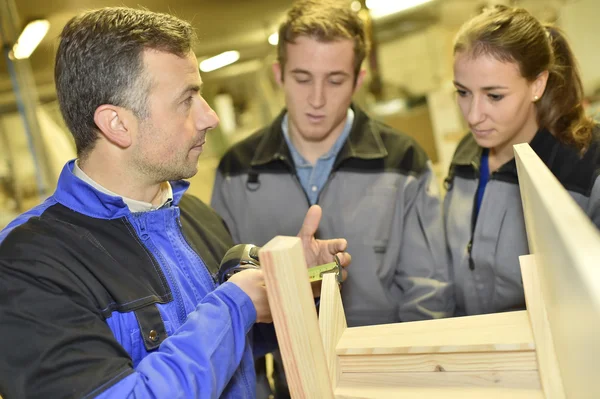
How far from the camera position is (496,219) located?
1.61 metres

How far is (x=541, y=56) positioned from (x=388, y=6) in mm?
2164

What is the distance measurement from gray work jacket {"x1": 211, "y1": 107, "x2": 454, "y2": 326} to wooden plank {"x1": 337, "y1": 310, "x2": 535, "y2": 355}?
764mm

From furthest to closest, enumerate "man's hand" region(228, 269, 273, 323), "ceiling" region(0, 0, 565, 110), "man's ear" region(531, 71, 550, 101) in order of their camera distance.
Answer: "ceiling" region(0, 0, 565, 110) < "man's ear" region(531, 71, 550, 101) < "man's hand" region(228, 269, 273, 323)

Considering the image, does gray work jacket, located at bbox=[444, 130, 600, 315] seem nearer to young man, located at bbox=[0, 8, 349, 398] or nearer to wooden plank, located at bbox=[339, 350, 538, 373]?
young man, located at bbox=[0, 8, 349, 398]

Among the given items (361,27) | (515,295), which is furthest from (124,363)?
(361,27)

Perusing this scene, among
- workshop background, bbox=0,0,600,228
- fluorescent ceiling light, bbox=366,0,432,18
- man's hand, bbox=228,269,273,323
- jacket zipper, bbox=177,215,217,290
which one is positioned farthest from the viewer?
fluorescent ceiling light, bbox=366,0,432,18

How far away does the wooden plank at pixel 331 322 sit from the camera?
954mm

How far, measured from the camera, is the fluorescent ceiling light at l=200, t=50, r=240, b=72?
3.30 m

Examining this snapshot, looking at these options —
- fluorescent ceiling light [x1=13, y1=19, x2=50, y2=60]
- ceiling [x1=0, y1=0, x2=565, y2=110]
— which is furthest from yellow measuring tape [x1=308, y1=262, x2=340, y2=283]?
fluorescent ceiling light [x1=13, y1=19, x2=50, y2=60]

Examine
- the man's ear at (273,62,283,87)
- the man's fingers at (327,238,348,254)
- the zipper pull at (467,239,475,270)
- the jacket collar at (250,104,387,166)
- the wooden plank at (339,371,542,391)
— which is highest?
the man's ear at (273,62,283,87)

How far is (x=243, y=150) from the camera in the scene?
2.00 meters

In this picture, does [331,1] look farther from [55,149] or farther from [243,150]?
[55,149]

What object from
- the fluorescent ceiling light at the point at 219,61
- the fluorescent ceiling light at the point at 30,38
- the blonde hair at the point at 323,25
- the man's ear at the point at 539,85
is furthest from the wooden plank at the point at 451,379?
the fluorescent ceiling light at the point at 219,61

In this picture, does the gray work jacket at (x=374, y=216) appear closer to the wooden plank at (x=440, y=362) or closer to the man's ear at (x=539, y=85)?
the man's ear at (x=539, y=85)
